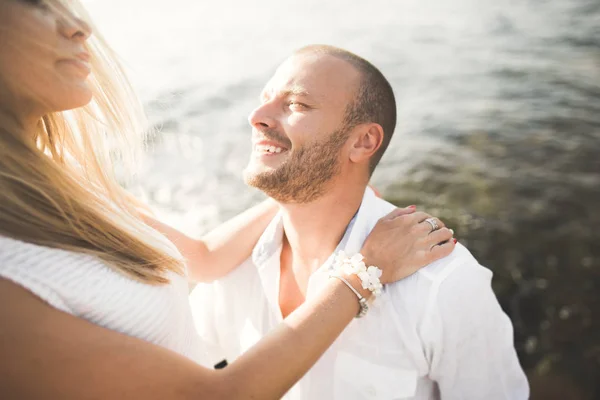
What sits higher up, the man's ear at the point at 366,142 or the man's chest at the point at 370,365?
the man's ear at the point at 366,142

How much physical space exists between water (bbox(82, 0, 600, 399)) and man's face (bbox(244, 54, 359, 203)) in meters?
1.27

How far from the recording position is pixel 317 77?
2445 millimetres

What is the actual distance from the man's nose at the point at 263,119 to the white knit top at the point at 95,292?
90 centimetres

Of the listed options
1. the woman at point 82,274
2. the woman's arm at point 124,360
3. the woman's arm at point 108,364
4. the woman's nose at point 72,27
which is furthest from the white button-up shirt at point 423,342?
the woman's nose at point 72,27

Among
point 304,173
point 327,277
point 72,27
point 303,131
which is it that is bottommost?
point 327,277

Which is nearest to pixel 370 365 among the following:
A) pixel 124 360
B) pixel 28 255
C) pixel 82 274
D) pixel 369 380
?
pixel 369 380

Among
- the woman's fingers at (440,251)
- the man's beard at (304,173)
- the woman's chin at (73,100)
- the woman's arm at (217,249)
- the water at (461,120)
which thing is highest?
the woman's chin at (73,100)

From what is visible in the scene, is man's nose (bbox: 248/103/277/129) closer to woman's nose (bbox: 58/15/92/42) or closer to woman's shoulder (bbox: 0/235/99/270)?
woman's nose (bbox: 58/15/92/42)

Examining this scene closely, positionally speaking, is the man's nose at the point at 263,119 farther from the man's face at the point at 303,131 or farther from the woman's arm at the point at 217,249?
the woman's arm at the point at 217,249

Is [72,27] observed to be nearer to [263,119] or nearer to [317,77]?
[263,119]

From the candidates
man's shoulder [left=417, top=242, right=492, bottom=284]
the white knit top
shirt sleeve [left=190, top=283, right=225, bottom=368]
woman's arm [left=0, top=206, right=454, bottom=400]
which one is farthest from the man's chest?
the white knit top

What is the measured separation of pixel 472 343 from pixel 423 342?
0.19m

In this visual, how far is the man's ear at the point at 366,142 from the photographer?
8.20 ft

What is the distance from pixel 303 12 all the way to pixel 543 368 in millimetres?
7946
